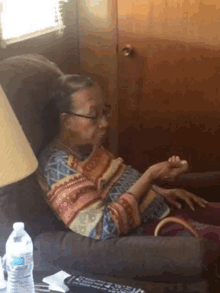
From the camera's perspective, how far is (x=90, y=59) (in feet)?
5.54

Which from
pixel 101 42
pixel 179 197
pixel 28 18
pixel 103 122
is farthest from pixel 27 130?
pixel 101 42

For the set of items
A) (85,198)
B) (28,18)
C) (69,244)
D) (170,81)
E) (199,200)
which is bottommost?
(199,200)

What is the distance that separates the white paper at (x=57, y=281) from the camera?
88 centimetres

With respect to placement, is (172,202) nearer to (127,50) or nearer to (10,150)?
(127,50)

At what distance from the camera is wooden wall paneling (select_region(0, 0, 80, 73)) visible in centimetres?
137

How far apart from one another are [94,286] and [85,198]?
29cm

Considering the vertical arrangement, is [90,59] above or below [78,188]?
above

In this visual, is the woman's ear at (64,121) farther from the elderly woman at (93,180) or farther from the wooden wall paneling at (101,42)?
the wooden wall paneling at (101,42)

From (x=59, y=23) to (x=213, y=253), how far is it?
1.14 m

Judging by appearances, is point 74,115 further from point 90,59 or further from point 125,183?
point 90,59

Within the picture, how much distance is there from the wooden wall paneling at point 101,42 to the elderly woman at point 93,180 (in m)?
0.37

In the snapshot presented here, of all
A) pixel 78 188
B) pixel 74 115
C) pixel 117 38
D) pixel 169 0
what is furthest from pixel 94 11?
pixel 78 188

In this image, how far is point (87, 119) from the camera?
1220 mm

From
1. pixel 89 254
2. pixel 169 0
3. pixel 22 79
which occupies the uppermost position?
pixel 169 0
